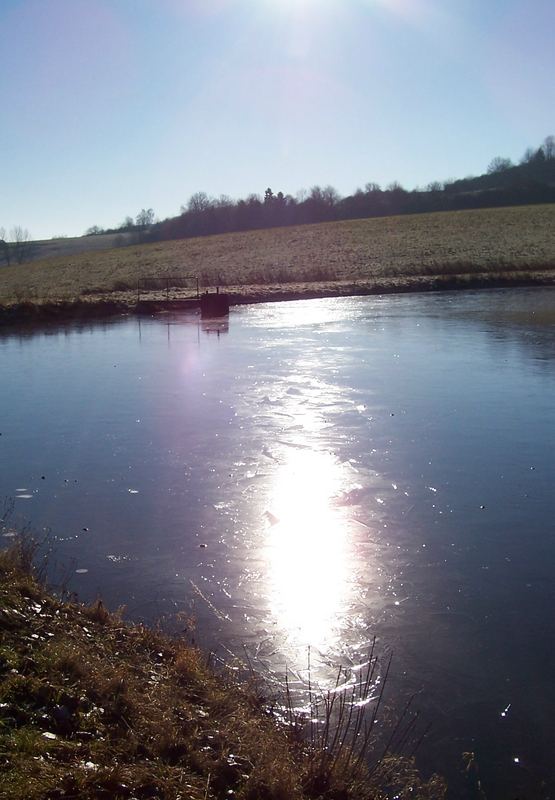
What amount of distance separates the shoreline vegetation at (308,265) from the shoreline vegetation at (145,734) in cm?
2303

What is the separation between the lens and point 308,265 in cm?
4306

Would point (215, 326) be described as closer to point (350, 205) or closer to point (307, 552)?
point (307, 552)

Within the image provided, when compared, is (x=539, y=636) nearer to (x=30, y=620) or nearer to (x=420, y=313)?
(x=30, y=620)

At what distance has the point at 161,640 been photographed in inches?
201

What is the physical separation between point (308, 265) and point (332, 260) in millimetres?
2915

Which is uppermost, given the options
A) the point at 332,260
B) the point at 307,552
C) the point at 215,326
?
the point at 332,260

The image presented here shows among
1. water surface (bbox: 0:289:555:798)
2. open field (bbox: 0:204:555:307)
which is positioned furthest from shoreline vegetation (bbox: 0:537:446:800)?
open field (bbox: 0:204:555:307)

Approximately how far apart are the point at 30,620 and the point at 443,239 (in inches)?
1974

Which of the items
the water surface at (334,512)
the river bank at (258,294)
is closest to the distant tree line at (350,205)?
the river bank at (258,294)

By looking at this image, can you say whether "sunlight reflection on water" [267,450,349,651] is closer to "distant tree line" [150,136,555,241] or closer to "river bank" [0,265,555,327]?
"river bank" [0,265,555,327]

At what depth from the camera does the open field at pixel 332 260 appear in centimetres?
3500

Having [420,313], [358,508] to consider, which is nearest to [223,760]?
[358,508]

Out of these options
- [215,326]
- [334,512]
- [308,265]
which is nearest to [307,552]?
[334,512]

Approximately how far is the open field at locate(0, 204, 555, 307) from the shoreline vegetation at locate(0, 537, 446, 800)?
24247mm
